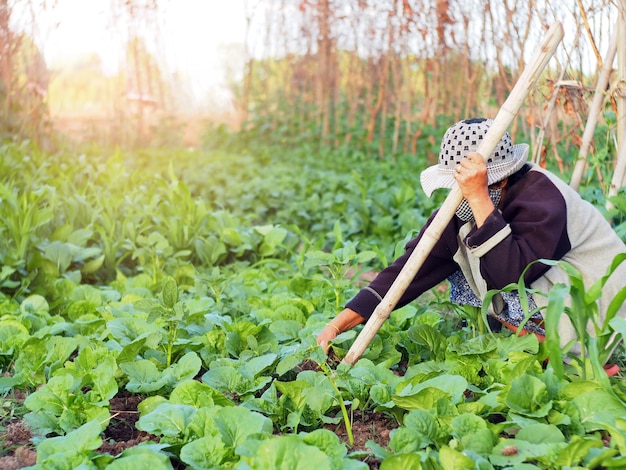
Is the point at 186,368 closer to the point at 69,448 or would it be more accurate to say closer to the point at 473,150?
the point at 69,448

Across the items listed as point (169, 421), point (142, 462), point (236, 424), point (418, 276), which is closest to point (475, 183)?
point (418, 276)

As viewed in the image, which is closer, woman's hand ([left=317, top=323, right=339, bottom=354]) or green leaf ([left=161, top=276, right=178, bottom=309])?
green leaf ([left=161, top=276, right=178, bottom=309])

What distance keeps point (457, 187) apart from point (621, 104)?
5.82ft

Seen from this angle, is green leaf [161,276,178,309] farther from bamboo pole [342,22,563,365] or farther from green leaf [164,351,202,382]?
bamboo pole [342,22,563,365]

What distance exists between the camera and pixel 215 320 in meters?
2.43

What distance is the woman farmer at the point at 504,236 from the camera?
6.77 feet

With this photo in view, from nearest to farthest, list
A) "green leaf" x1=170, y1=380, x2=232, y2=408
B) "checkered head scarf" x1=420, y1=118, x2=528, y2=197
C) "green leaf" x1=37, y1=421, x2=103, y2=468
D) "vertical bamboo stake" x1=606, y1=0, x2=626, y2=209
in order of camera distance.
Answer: "green leaf" x1=37, y1=421, x2=103, y2=468
"green leaf" x1=170, y1=380, x2=232, y2=408
"checkered head scarf" x1=420, y1=118, x2=528, y2=197
"vertical bamboo stake" x1=606, y1=0, x2=626, y2=209

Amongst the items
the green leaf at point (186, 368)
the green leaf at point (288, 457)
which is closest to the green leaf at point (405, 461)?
the green leaf at point (288, 457)

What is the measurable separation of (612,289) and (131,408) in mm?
1540

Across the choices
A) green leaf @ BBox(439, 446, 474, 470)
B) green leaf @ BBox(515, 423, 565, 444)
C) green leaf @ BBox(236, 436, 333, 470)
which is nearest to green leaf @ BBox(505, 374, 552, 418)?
green leaf @ BBox(515, 423, 565, 444)

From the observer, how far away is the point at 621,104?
133 inches

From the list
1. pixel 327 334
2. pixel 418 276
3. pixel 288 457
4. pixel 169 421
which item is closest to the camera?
pixel 288 457

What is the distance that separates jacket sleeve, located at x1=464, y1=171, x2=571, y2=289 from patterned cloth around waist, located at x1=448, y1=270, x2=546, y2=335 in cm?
16

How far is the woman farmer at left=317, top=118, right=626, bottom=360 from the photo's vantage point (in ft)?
6.77
